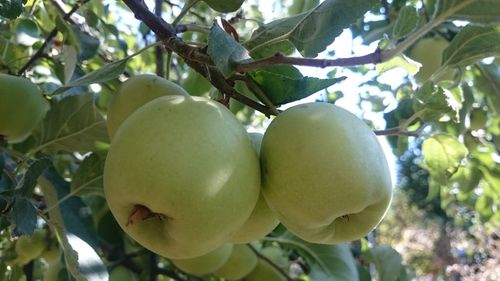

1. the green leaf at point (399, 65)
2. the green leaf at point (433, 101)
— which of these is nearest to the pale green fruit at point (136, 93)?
the green leaf at point (399, 65)

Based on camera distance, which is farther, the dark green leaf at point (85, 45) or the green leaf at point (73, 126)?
the dark green leaf at point (85, 45)

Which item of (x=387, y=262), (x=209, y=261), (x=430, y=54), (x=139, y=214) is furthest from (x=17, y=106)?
(x=430, y=54)

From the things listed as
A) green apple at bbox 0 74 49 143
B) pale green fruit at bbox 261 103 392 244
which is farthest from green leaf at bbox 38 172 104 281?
pale green fruit at bbox 261 103 392 244

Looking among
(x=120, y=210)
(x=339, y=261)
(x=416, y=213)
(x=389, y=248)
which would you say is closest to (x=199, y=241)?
(x=120, y=210)

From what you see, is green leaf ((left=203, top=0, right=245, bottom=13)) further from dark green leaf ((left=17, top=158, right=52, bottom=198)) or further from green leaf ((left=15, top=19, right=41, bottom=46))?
green leaf ((left=15, top=19, right=41, bottom=46))

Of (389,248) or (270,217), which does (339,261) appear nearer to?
(389,248)

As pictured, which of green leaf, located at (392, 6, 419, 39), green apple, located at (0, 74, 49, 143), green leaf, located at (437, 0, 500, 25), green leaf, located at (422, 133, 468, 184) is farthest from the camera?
green leaf, located at (422, 133, 468, 184)

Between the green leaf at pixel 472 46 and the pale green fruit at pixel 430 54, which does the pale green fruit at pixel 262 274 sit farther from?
the green leaf at pixel 472 46
